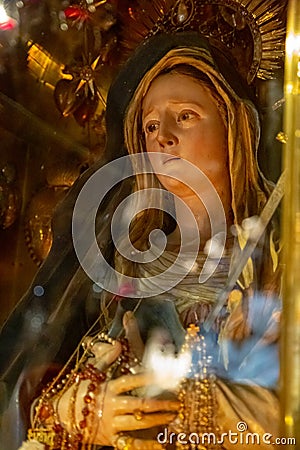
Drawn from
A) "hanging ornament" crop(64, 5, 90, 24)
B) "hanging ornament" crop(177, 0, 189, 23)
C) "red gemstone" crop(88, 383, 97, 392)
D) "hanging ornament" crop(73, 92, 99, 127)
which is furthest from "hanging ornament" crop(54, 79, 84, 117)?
"red gemstone" crop(88, 383, 97, 392)

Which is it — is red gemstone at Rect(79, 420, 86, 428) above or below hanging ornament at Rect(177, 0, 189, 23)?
below

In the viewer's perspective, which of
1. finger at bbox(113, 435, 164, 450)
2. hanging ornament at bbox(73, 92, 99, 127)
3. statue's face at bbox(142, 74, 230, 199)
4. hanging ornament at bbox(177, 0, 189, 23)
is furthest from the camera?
hanging ornament at bbox(73, 92, 99, 127)

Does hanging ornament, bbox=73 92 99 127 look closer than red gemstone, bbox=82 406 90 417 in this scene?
No

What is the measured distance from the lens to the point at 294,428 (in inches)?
47.4

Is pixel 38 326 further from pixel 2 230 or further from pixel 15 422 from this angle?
pixel 2 230

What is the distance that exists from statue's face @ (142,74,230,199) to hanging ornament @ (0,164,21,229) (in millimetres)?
365

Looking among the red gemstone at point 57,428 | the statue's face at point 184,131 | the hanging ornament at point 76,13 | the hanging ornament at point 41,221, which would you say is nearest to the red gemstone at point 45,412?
the red gemstone at point 57,428

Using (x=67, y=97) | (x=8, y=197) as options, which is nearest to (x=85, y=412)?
(x=8, y=197)

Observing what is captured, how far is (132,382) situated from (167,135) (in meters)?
0.46

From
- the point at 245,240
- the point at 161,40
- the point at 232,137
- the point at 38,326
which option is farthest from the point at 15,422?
the point at 161,40

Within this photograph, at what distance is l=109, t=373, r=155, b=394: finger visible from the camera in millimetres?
1372

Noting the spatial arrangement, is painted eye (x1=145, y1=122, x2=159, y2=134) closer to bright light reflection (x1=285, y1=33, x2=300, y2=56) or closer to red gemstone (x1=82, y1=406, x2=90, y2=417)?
bright light reflection (x1=285, y1=33, x2=300, y2=56)

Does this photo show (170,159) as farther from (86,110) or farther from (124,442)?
(124,442)

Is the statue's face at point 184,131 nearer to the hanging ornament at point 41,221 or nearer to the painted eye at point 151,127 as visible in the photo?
the painted eye at point 151,127
